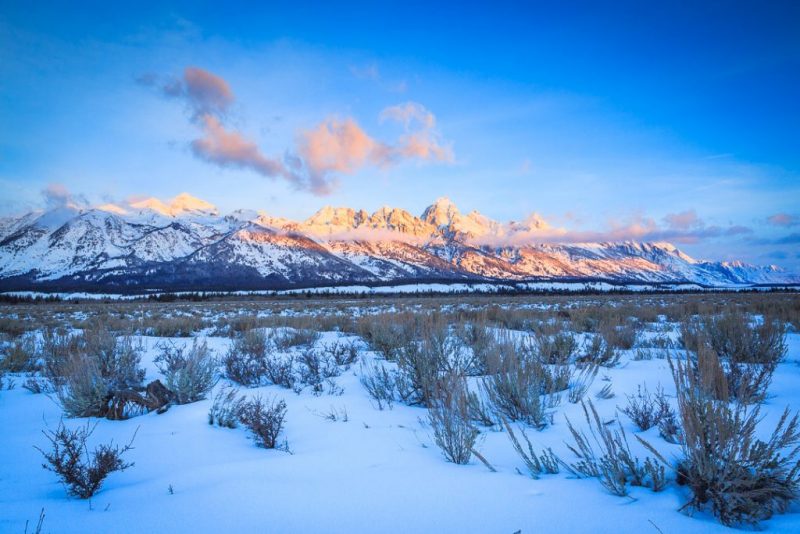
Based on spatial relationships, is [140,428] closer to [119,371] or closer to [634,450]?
[119,371]

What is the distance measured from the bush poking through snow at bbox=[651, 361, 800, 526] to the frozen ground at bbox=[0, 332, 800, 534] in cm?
8

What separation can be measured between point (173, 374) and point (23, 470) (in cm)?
188

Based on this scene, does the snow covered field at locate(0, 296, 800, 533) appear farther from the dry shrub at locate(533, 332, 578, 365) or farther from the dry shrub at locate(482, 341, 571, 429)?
the dry shrub at locate(533, 332, 578, 365)

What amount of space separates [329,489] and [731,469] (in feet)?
6.67

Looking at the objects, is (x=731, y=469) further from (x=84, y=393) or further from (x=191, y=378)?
(x=84, y=393)

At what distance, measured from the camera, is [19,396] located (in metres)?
4.68

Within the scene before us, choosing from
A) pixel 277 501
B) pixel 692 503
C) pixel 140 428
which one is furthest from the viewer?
pixel 140 428

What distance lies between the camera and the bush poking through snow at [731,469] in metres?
1.74

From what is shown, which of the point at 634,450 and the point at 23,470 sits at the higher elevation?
the point at 634,450

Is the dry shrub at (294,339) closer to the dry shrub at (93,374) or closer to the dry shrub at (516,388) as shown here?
the dry shrub at (93,374)

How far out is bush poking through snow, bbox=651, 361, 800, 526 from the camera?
1.74 metres

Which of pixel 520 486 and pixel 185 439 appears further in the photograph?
pixel 185 439

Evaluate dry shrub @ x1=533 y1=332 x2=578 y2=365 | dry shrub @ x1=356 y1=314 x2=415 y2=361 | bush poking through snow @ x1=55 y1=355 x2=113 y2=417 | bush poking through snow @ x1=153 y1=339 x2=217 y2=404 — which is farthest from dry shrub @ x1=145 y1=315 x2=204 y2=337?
dry shrub @ x1=533 y1=332 x2=578 y2=365

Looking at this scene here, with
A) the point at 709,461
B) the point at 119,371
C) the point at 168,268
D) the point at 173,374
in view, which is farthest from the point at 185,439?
the point at 168,268
